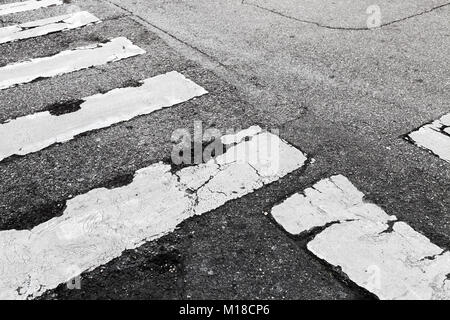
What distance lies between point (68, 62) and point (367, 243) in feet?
14.7

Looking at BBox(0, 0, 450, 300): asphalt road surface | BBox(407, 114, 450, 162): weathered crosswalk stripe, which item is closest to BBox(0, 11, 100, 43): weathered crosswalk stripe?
BBox(0, 0, 450, 300): asphalt road surface

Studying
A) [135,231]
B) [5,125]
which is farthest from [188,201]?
[5,125]

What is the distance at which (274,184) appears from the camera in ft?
11.9

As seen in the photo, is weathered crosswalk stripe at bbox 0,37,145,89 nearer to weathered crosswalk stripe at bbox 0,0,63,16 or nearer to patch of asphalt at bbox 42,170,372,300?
weathered crosswalk stripe at bbox 0,0,63,16

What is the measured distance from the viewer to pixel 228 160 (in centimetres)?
390

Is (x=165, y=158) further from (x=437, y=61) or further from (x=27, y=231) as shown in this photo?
(x=437, y=61)

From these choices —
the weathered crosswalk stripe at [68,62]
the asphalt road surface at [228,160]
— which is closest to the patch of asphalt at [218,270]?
the asphalt road surface at [228,160]

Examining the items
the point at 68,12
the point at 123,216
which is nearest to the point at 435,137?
the point at 123,216

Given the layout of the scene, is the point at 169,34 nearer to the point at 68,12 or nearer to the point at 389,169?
the point at 68,12

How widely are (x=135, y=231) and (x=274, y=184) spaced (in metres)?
1.24

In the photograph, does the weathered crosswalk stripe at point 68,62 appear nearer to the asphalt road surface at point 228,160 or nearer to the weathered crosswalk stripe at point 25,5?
the asphalt road surface at point 228,160

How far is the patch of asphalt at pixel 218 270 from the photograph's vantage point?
9.13ft

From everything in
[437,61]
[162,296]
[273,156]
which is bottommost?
[162,296]

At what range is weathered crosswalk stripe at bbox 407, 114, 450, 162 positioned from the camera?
3920mm
